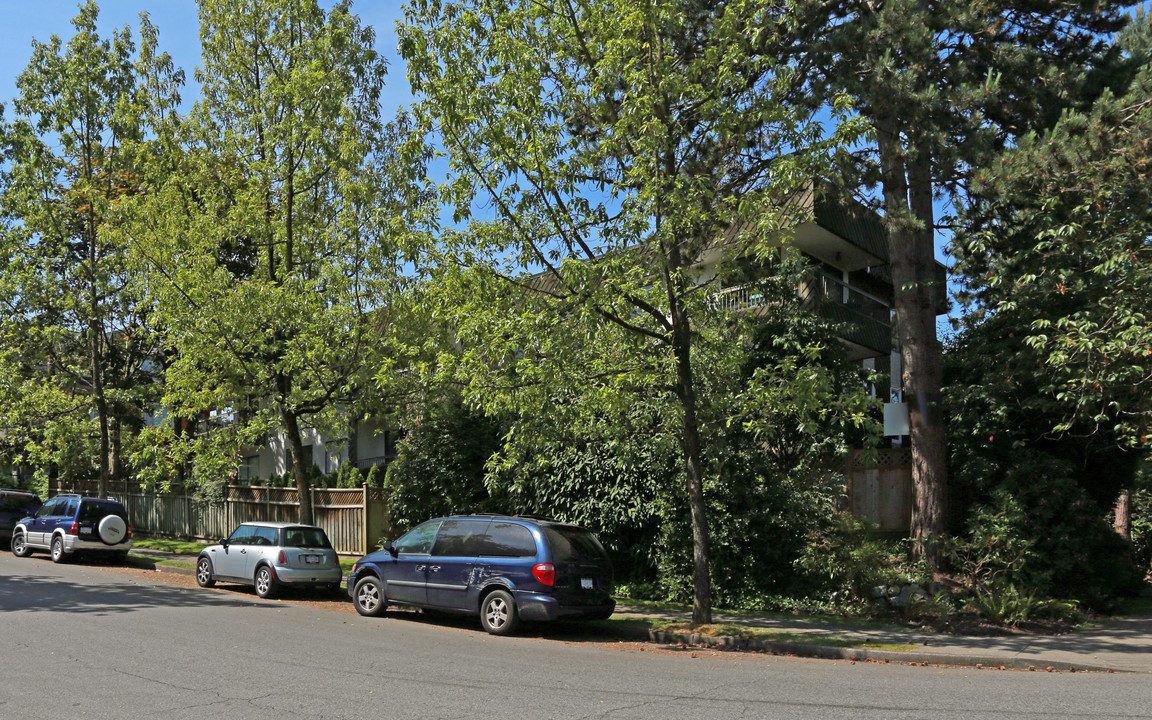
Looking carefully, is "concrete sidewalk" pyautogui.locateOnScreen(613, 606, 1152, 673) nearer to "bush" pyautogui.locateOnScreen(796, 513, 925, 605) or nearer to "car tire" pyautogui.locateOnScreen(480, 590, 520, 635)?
"bush" pyautogui.locateOnScreen(796, 513, 925, 605)

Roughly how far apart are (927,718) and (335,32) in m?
16.8

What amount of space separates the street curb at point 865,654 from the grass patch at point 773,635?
105mm

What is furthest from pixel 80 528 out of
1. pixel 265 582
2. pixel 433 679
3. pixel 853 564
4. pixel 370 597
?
pixel 853 564

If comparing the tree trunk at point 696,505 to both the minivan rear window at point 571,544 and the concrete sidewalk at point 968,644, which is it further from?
the minivan rear window at point 571,544

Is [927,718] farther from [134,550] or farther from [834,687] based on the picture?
[134,550]

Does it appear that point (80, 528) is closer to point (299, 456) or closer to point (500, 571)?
point (299, 456)

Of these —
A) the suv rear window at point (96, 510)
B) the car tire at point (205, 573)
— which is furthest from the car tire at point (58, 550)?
the car tire at point (205, 573)

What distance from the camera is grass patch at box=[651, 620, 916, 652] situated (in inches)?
447

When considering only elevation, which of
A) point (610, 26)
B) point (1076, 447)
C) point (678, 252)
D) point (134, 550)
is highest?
point (610, 26)

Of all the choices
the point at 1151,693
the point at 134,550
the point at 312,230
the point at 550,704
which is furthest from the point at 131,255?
the point at 1151,693

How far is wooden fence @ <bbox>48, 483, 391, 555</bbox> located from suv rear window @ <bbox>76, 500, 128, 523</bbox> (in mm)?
3829

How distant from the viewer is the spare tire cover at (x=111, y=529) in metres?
21.4

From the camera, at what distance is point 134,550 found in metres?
24.7

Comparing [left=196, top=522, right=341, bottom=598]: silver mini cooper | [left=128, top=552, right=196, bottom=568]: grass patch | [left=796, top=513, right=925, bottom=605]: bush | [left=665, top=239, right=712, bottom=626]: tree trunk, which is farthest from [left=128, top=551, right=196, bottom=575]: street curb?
[left=796, top=513, right=925, bottom=605]: bush
